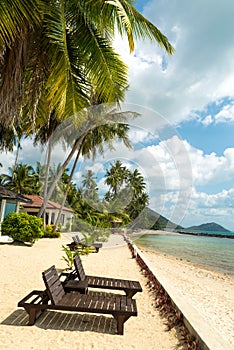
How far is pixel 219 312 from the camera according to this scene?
6617mm

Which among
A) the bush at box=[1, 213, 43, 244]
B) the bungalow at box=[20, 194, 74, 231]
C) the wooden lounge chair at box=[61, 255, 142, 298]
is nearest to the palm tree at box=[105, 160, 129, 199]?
the bungalow at box=[20, 194, 74, 231]

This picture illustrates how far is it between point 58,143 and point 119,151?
5772mm

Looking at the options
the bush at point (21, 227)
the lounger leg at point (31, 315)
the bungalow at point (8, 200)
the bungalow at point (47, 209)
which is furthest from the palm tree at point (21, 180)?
the lounger leg at point (31, 315)

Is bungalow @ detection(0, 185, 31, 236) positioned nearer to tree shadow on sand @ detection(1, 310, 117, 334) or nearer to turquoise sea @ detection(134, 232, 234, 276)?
turquoise sea @ detection(134, 232, 234, 276)

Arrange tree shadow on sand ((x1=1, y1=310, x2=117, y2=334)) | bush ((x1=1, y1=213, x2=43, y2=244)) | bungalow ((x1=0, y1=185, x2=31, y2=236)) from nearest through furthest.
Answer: tree shadow on sand ((x1=1, y1=310, x2=117, y2=334)) → bush ((x1=1, y1=213, x2=43, y2=244)) → bungalow ((x1=0, y1=185, x2=31, y2=236))

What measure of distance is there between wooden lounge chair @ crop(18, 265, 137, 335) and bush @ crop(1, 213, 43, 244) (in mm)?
9376

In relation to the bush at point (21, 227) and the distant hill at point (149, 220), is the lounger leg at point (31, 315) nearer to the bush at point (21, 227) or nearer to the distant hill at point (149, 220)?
the distant hill at point (149, 220)

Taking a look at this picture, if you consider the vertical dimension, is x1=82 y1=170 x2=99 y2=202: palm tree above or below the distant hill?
above

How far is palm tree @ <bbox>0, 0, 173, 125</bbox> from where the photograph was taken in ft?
19.2

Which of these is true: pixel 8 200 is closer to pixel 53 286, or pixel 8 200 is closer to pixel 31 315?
pixel 53 286

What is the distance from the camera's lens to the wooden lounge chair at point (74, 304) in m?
4.04

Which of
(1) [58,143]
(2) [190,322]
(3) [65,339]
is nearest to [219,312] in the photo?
(2) [190,322]

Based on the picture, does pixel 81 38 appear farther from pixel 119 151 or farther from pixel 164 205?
pixel 119 151

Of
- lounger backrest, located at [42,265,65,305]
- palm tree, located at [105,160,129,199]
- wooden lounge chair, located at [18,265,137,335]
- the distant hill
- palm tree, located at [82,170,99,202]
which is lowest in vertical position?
wooden lounge chair, located at [18,265,137,335]
